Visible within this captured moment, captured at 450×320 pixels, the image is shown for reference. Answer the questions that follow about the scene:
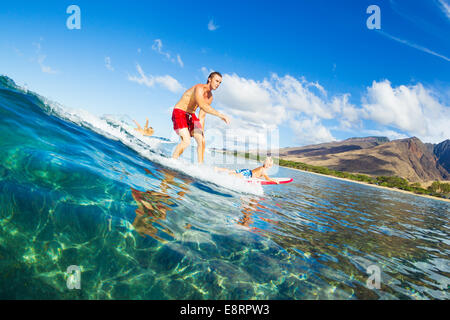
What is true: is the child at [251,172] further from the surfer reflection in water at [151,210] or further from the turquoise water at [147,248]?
the surfer reflection in water at [151,210]

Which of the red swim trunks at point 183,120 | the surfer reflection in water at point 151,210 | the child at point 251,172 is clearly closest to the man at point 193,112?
the red swim trunks at point 183,120

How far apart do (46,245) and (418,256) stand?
8.08 metres

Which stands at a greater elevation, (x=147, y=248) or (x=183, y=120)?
(x=183, y=120)

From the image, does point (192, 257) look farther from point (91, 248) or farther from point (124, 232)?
point (91, 248)

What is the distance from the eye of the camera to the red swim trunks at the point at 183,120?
8484 millimetres

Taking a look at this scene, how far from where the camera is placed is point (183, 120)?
8.53 meters

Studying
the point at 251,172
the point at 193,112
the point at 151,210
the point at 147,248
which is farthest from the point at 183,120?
the point at 147,248

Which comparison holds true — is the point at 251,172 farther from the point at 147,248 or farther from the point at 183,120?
the point at 147,248

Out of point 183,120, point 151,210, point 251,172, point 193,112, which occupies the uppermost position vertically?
point 193,112

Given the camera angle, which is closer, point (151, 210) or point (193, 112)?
point (151, 210)

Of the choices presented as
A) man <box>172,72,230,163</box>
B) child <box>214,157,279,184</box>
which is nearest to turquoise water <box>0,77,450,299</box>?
man <box>172,72,230,163</box>

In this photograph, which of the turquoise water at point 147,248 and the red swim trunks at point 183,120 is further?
the red swim trunks at point 183,120

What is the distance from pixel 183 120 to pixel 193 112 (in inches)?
22.0

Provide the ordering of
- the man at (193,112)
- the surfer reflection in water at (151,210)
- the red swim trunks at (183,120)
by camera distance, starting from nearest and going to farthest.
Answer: the surfer reflection in water at (151,210), the man at (193,112), the red swim trunks at (183,120)
